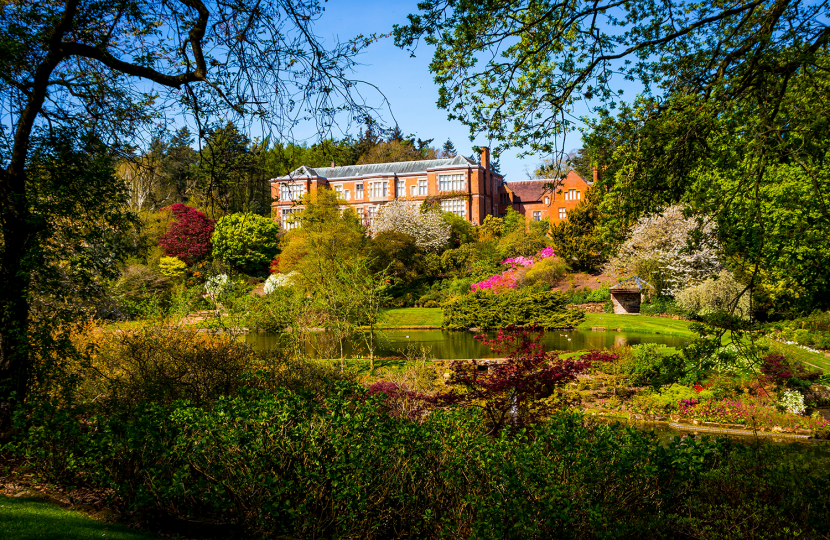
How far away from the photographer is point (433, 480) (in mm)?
3951

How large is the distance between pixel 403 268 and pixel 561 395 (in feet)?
78.5

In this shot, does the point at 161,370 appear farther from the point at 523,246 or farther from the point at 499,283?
the point at 523,246

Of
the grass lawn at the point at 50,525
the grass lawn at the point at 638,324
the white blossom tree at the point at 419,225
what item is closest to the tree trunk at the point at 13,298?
the grass lawn at the point at 50,525

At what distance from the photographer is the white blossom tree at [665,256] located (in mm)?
23719

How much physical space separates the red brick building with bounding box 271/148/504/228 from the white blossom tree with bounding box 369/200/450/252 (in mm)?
6915

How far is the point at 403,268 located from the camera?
3134 cm

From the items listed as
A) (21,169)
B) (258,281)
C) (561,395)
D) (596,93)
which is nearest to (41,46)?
(21,169)

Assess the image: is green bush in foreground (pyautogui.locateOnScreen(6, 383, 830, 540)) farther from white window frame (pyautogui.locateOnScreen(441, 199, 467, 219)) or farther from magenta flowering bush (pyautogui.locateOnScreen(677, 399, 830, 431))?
white window frame (pyautogui.locateOnScreen(441, 199, 467, 219))

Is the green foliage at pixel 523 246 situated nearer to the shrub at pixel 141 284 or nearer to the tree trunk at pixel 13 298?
the shrub at pixel 141 284

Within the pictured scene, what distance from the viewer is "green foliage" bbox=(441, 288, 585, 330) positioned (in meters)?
20.7

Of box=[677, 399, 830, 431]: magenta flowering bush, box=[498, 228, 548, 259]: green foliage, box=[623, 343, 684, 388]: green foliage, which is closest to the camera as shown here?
box=[677, 399, 830, 431]: magenta flowering bush

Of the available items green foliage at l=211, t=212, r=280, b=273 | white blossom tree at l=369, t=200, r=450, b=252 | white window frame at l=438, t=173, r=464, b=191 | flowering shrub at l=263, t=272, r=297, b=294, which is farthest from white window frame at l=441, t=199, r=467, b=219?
flowering shrub at l=263, t=272, r=297, b=294

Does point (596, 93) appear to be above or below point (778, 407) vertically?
above

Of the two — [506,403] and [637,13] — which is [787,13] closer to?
[637,13]
